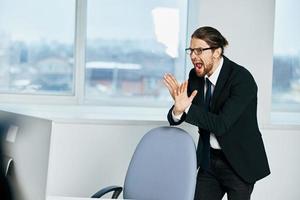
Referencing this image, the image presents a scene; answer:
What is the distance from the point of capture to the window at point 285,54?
12.2 ft

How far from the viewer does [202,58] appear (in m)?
2.24

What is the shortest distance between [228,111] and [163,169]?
42 centimetres

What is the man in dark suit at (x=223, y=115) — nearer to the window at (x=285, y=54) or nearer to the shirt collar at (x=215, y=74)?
the shirt collar at (x=215, y=74)

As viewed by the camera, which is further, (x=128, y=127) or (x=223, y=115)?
(x=128, y=127)

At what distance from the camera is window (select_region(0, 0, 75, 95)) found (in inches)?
141

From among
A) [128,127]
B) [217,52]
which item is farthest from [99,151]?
[217,52]

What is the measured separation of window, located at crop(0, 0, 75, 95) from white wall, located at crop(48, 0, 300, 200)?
22.9 inches

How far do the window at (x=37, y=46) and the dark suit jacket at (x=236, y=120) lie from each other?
1668 millimetres

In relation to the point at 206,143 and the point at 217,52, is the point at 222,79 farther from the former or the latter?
the point at 206,143

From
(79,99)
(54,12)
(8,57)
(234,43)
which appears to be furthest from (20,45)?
(234,43)

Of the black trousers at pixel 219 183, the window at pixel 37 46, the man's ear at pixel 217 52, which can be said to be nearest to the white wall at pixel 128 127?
the window at pixel 37 46

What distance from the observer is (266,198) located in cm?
337

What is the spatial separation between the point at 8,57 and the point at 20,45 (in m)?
0.13

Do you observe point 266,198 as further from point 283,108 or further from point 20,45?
point 20,45
